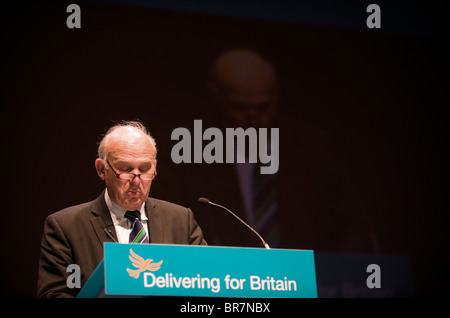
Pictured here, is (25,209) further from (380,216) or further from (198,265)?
(380,216)

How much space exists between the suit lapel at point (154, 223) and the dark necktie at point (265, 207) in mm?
1725

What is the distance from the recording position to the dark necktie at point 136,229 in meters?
3.35

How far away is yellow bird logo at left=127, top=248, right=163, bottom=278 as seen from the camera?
2.52m

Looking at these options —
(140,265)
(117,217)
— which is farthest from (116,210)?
(140,265)

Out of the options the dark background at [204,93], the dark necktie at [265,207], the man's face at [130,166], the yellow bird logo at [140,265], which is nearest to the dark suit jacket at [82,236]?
the man's face at [130,166]

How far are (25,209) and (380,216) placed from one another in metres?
2.94

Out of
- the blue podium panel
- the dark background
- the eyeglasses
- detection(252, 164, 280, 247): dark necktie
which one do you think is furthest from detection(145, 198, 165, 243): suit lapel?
detection(252, 164, 280, 247): dark necktie

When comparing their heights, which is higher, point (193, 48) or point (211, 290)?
point (193, 48)

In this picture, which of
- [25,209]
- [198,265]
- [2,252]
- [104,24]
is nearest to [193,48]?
[104,24]

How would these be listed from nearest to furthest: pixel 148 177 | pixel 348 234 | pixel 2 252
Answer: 1. pixel 148 177
2. pixel 2 252
3. pixel 348 234

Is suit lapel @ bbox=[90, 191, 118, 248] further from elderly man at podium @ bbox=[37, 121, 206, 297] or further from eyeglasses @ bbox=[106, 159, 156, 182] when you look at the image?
eyeglasses @ bbox=[106, 159, 156, 182]

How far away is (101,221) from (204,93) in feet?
6.84

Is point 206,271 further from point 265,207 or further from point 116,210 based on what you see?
point 265,207
